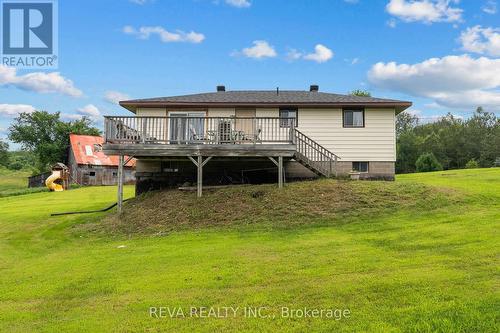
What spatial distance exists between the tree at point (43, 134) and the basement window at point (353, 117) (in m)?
47.3

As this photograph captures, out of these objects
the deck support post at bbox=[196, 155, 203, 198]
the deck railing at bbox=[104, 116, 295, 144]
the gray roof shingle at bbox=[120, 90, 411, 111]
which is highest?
the gray roof shingle at bbox=[120, 90, 411, 111]

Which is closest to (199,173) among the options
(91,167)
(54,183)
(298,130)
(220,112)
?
(220,112)

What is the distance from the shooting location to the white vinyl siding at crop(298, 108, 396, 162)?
53.8ft

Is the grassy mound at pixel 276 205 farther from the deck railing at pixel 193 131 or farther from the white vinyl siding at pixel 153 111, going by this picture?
the white vinyl siding at pixel 153 111

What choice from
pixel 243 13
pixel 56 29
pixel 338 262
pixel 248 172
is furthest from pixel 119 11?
pixel 338 262

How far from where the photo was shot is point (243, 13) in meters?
22.8

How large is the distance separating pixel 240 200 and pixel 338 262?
595 centimetres

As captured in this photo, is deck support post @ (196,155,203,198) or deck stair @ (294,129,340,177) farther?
deck stair @ (294,129,340,177)

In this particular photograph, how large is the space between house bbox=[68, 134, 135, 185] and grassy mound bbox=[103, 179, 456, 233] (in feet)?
92.5

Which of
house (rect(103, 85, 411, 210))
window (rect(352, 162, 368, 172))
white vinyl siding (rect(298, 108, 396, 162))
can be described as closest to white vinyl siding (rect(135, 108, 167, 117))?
house (rect(103, 85, 411, 210))

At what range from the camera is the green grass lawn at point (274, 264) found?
479 cm

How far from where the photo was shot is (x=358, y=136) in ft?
53.9

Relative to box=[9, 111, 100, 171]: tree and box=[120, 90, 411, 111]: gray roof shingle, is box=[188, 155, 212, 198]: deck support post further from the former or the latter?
box=[9, 111, 100, 171]: tree

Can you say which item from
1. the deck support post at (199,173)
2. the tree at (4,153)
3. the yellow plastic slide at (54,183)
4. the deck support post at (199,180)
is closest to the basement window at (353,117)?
the deck support post at (199,173)
